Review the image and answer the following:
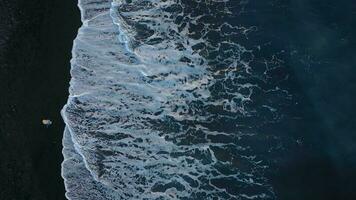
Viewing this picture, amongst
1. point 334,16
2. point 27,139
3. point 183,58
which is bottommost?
point 27,139

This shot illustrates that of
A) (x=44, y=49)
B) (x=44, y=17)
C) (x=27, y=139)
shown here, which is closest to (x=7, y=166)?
(x=27, y=139)

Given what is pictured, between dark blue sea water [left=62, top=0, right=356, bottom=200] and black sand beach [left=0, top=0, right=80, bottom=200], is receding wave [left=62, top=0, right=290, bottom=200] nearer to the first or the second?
dark blue sea water [left=62, top=0, right=356, bottom=200]

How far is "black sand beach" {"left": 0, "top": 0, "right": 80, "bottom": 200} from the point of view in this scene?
9.67 m

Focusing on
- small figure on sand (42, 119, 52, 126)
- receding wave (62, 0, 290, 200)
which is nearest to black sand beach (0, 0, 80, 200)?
small figure on sand (42, 119, 52, 126)

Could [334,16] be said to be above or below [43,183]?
above

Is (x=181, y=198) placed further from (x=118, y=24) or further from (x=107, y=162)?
(x=118, y=24)

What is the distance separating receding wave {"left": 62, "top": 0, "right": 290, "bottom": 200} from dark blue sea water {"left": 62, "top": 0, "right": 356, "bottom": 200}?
3 centimetres

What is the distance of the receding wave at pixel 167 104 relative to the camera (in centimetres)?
980

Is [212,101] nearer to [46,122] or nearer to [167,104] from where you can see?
[167,104]

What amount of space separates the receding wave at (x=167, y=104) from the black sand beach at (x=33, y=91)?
0.92 feet

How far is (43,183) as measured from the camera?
31.7 feet

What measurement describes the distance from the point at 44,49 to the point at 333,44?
7.38 meters

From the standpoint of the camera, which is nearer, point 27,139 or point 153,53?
point 27,139

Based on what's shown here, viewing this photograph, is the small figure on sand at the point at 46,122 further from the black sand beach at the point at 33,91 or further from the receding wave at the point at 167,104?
the receding wave at the point at 167,104
